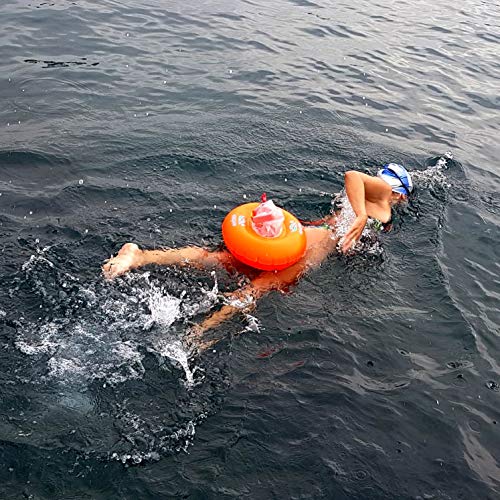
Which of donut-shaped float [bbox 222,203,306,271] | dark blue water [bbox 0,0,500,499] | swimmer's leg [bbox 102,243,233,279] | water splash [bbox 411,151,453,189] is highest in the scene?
donut-shaped float [bbox 222,203,306,271]

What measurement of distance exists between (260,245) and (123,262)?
1.49 m

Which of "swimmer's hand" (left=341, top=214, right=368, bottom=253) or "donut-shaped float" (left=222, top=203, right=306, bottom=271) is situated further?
"swimmer's hand" (left=341, top=214, right=368, bottom=253)

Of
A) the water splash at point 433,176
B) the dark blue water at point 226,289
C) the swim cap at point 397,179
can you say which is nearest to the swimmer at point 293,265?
the swim cap at point 397,179

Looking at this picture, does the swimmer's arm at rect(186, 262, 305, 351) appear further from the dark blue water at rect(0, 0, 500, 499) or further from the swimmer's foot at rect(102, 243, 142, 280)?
the swimmer's foot at rect(102, 243, 142, 280)

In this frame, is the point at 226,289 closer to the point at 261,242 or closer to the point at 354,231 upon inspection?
the point at 261,242

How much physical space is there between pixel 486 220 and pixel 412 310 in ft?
9.29

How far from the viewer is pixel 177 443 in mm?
4645

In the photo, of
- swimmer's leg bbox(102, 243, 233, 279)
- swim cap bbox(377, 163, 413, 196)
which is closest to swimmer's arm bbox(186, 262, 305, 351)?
swimmer's leg bbox(102, 243, 233, 279)

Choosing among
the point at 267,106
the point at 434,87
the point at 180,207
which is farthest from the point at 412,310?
the point at 434,87

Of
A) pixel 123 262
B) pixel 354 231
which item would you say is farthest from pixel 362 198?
pixel 123 262

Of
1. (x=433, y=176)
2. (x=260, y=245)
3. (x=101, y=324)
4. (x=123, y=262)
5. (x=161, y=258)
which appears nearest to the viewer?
(x=101, y=324)

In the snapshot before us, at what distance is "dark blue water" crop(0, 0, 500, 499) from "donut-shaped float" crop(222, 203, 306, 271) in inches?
17.8

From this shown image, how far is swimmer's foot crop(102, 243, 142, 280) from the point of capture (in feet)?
19.9

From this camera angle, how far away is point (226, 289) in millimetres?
6531
